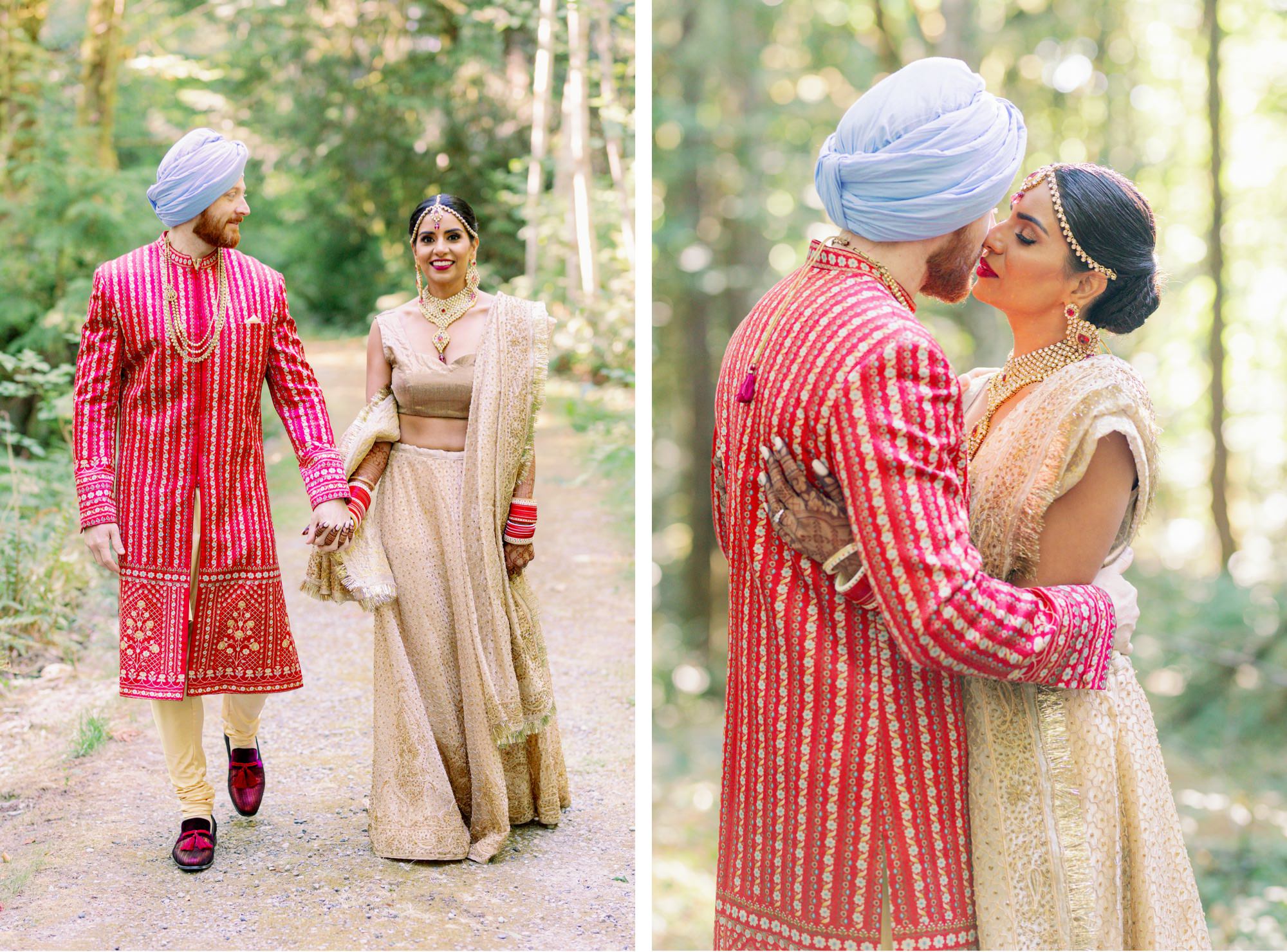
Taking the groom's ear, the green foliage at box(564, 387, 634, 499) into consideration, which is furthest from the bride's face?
the green foliage at box(564, 387, 634, 499)

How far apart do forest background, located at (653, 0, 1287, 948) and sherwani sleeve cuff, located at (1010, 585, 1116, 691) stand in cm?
703

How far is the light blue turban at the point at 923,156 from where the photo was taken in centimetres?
186

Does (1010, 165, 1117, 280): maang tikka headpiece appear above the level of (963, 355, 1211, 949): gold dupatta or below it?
above

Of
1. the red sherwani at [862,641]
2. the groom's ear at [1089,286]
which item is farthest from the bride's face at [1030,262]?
the red sherwani at [862,641]

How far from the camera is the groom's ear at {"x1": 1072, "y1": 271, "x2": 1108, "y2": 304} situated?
2.08 m

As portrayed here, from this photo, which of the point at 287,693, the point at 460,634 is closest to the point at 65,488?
the point at 287,693

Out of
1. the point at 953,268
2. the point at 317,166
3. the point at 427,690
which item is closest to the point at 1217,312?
the point at 427,690

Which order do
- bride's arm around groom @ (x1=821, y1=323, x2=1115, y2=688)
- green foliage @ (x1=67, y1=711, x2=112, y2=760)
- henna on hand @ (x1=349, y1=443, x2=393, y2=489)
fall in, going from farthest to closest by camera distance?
green foliage @ (x1=67, y1=711, x2=112, y2=760) < henna on hand @ (x1=349, y1=443, x2=393, y2=489) < bride's arm around groom @ (x1=821, y1=323, x2=1115, y2=688)

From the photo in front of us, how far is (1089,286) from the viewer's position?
82.4 inches

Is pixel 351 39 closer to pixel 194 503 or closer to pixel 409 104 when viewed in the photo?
pixel 409 104

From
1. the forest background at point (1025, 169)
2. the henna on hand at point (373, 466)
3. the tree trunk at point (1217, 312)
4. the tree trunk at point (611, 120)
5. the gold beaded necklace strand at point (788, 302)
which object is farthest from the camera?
the forest background at point (1025, 169)

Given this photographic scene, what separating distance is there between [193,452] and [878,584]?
221cm

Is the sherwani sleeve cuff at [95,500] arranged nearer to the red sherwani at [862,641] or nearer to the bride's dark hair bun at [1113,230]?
the red sherwani at [862,641]

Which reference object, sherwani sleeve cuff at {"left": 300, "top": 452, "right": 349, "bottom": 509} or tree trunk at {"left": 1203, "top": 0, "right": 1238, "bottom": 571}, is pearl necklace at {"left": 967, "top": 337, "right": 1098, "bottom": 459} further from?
tree trunk at {"left": 1203, "top": 0, "right": 1238, "bottom": 571}
